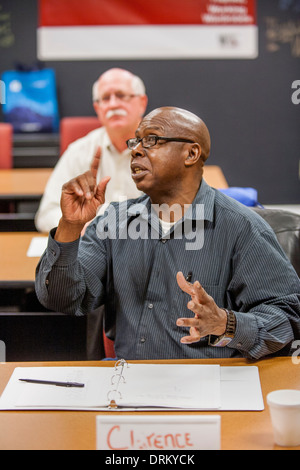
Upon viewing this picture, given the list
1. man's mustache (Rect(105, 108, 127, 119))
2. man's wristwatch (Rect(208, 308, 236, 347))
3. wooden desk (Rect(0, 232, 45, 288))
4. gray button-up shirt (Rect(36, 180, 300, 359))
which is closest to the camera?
man's wristwatch (Rect(208, 308, 236, 347))

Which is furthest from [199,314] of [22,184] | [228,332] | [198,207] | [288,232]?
[22,184]

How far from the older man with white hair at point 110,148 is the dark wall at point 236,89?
2.62 meters

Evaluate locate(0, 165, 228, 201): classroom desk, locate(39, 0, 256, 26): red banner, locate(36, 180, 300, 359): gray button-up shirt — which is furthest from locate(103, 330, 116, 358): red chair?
locate(39, 0, 256, 26): red banner

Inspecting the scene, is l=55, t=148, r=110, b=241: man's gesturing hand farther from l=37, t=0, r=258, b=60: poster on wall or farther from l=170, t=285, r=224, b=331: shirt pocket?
l=37, t=0, r=258, b=60: poster on wall

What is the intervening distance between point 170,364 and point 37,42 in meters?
5.17

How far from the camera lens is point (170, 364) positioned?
1643mm

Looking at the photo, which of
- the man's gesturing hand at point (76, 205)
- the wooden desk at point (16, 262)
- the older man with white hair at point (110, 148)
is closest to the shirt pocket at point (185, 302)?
the man's gesturing hand at point (76, 205)

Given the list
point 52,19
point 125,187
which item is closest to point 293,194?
point 52,19

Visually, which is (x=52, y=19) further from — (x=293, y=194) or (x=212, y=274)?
(x=212, y=274)

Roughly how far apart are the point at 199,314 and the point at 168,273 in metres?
0.36

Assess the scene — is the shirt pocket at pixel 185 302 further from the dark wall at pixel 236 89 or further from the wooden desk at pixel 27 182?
the dark wall at pixel 236 89

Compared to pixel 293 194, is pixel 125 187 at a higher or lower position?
higher

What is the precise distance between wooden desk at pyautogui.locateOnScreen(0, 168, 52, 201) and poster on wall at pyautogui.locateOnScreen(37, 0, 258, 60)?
2.03m

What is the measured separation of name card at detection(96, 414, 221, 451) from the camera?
1.17m
